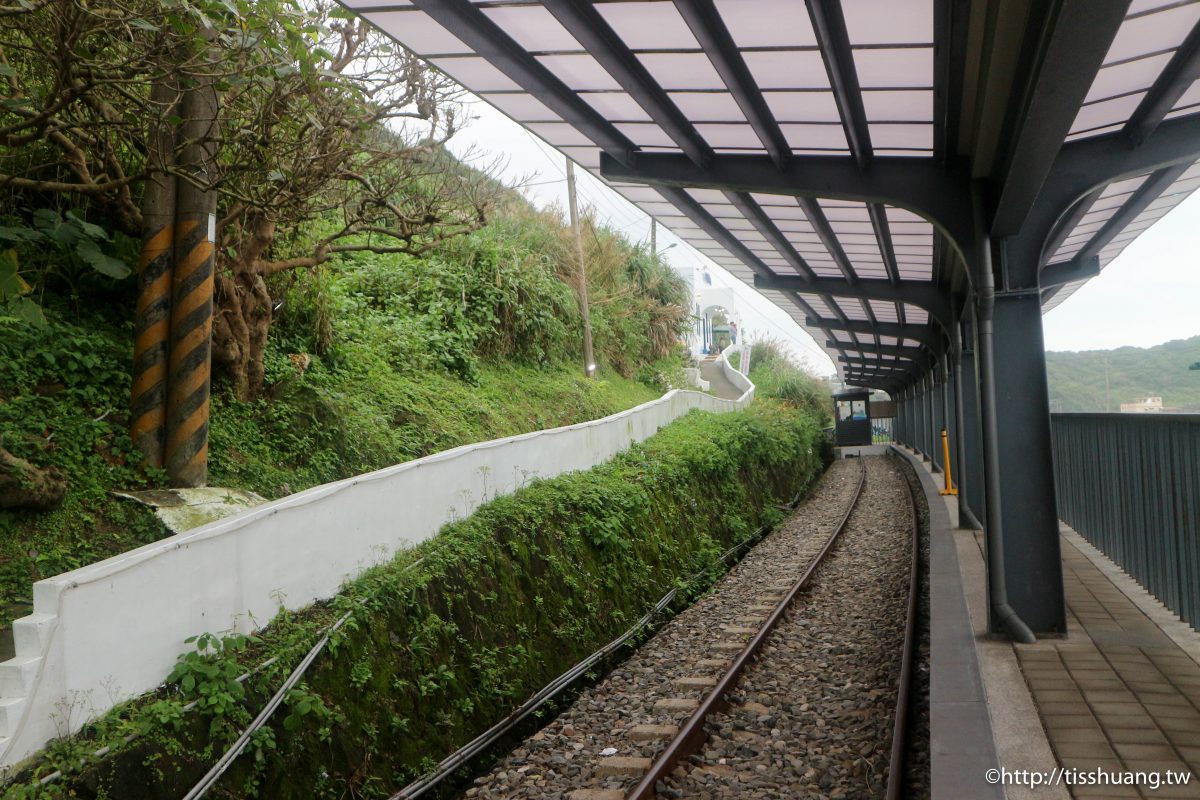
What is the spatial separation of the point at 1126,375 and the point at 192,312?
62.0 meters

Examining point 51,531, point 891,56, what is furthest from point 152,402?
point 891,56

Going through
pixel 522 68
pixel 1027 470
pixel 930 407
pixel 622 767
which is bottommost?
pixel 622 767

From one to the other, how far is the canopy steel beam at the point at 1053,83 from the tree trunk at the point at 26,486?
6511 millimetres

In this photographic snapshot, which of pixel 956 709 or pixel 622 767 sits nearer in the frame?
pixel 956 709

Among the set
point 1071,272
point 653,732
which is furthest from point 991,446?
point 1071,272

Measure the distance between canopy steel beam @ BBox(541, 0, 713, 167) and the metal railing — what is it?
4589 millimetres

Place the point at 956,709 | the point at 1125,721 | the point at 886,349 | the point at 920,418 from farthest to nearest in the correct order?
the point at 920,418
the point at 886,349
the point at 956,709
the point at 1125,721

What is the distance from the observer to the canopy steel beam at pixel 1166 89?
542cm

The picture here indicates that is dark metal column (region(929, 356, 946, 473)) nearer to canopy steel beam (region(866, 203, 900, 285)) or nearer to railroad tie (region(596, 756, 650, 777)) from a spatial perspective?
canopy steel beam (region(866, 203, 900, 285))

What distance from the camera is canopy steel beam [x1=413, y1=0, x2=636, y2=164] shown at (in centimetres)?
598

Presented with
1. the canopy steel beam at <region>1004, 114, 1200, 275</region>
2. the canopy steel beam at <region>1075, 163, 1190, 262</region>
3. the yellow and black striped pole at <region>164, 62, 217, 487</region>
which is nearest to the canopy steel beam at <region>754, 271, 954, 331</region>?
the canopy steel beam at <region>1075, 163, 1190, 262</region>

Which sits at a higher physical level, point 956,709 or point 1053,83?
point 1053,83

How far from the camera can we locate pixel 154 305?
25.0ft

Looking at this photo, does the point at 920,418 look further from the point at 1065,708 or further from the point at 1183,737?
the point at 1183,737
